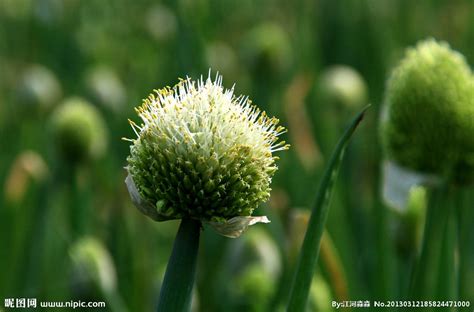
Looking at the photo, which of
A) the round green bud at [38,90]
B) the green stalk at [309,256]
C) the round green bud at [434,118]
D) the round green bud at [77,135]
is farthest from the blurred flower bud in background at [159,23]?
the green stalk at [309,256]

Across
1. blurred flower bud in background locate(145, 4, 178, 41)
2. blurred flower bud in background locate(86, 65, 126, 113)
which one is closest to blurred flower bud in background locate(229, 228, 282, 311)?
blurred flower bud in background locate(86, 65, 126, 113)

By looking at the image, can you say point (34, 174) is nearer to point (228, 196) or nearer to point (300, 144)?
point (300, 144)

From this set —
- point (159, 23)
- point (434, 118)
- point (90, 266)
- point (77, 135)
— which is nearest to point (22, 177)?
point (77, 135)

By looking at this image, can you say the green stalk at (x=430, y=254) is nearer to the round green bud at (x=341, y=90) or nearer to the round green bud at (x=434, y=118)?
the round green bud at (x=434, y=118)

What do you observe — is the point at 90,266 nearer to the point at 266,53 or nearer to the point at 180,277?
the point at 180,277

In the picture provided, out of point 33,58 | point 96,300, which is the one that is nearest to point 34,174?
point 96,300

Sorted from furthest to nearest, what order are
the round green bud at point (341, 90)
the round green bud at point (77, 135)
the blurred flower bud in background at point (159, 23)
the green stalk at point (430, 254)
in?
the blurred flower bud in background at point (159, 23), the round green bud at point (341, 90), the round green bud at point (77, 135), the green stalk at point (430, 254)
